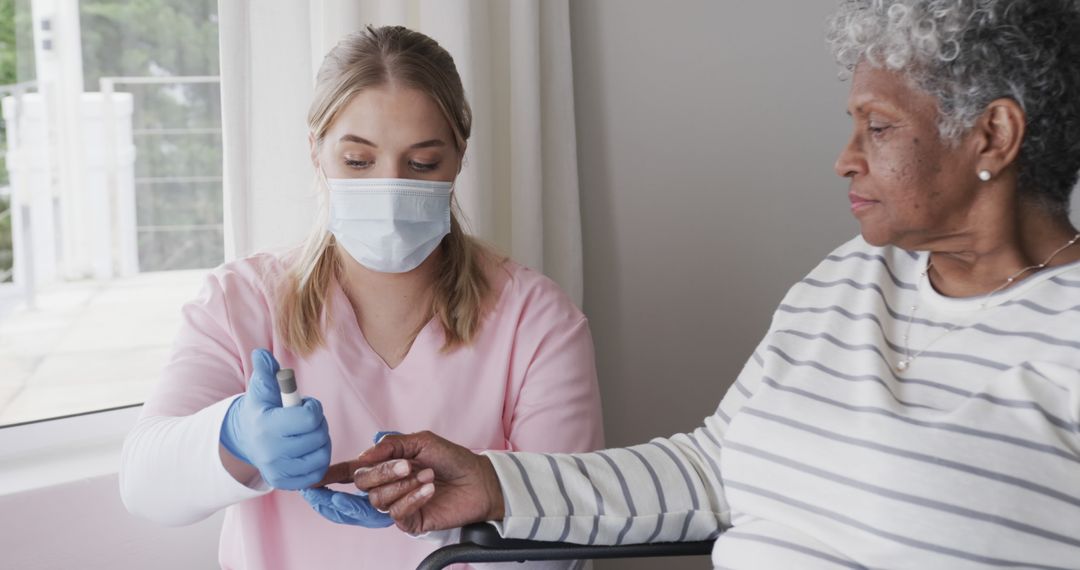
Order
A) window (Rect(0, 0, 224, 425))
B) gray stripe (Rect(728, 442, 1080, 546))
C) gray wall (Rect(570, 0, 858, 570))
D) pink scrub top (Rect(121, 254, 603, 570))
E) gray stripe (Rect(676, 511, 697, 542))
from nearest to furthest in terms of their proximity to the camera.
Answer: gray stripe (Rect(728, 442, 1080, 546)), gray stripe (Rect(676, 511, 697, 542)), pink scrub top (Rect(121, 254, 603, 570)), window (Rect(0, 0, 224, 425)), gray wall (Rect(570, 0, 858, 570))

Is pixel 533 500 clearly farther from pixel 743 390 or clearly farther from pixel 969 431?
pixel 969 431

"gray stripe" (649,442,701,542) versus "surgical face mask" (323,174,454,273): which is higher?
"surgical face mask" (323,174,454,273)

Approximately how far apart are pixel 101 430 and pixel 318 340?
0.66 m

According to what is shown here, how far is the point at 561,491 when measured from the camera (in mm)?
1438

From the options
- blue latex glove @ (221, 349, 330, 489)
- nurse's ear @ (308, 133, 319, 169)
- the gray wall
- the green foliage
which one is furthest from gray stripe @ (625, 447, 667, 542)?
the green foliage

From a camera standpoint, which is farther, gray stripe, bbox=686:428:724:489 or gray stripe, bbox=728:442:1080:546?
gray stripe, bbox=686:428:724:489

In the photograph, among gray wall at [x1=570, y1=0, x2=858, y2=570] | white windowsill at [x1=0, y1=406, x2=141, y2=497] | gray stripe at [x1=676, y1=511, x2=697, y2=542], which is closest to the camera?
gray stripe at [x1=676, y1=511, x2=697, y2=542]

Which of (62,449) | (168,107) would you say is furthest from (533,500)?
(168,107)

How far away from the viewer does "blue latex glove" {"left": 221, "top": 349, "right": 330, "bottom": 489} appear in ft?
4.15

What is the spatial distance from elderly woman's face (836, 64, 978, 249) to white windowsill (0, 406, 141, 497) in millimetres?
1305

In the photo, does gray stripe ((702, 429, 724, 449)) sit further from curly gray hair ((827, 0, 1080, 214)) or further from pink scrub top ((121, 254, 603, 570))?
curly gray hair ((827, 0, 1080, 214))

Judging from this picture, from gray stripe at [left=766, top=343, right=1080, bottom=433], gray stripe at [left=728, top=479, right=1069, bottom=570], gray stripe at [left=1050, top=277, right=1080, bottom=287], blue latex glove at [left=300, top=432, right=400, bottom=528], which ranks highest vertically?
gray stripe at [left=1050, top=277, right=1080, bottom=287]

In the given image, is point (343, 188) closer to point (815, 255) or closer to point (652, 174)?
point (652, 174)

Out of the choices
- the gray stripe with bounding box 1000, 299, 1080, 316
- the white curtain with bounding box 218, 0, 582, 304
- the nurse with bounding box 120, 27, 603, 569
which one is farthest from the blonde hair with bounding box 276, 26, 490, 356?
the gray stripe with bounding box 1000, 299, 1080, 316
